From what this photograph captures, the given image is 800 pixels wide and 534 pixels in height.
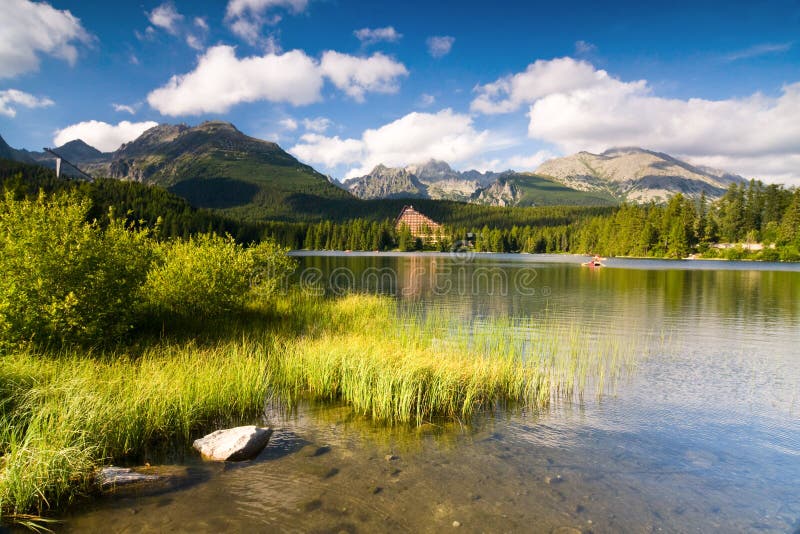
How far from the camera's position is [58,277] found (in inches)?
558

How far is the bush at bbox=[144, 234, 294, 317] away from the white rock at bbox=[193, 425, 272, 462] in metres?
12.1

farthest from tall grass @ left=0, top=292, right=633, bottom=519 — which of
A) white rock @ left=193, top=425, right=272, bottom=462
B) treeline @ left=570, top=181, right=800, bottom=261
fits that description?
treeline @ left=570, top=181, right=800, bottom=261

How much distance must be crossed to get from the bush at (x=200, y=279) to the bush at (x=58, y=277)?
4.65m

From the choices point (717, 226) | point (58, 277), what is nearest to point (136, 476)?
point (58, 277)

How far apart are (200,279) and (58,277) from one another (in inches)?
282

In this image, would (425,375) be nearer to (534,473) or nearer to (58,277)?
(534,473)

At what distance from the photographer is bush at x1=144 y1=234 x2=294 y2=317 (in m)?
21.0

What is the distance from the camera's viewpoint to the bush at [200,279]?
21.0 meters

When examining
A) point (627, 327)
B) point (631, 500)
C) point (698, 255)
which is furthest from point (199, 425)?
point (698, 255)

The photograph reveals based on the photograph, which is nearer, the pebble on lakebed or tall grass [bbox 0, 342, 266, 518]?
tall grass [bbox 0, 342, 266, 518]

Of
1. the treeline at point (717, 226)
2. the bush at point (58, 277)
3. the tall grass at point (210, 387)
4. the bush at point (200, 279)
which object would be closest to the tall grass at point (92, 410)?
the tall grass at point (210, 387)

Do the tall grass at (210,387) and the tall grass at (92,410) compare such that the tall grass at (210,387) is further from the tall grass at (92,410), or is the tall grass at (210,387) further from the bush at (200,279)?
the bush at (200,279)

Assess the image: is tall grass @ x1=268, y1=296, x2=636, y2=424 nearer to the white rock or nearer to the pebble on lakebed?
the white rock

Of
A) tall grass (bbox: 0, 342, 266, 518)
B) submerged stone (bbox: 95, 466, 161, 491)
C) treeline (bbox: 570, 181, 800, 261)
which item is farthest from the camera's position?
treeline (bbox: 570, 181, 800, 261)
